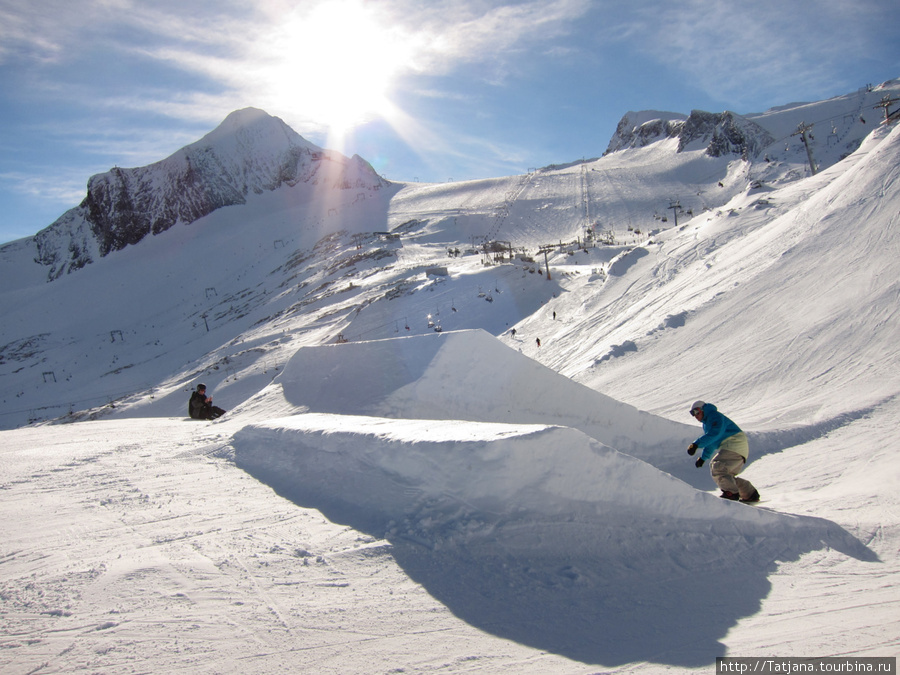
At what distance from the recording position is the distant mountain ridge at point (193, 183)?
2963 inches

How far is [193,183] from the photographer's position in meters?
76.0

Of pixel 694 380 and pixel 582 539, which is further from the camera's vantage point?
pixel 694 380

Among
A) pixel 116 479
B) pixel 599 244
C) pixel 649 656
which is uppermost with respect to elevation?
pixel 599 244

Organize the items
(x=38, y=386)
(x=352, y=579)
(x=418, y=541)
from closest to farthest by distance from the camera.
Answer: (x=352, y=579), (x=418, y=541), (x=38, y=386)

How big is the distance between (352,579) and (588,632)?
161 centimetres

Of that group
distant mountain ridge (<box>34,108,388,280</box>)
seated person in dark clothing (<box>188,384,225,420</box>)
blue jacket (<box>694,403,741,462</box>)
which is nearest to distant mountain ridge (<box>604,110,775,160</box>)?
distant mountain ridge (<box>34,108,388,280</box>)

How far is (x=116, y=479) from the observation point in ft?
18.2

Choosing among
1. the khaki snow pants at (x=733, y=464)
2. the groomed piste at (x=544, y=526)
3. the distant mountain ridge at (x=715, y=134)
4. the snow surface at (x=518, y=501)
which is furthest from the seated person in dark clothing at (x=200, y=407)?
the distant mountain ridge at (x=715, y=134)

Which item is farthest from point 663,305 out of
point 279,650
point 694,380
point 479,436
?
point 279,650

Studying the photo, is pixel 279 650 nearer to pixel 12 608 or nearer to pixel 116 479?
pixel 12 608

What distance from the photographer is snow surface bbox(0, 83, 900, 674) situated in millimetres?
3037

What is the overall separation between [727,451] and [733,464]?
15 centimetres

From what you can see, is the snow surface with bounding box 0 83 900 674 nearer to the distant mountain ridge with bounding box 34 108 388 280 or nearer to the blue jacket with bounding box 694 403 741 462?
the blue jacket with bounding box 694 403 741 462

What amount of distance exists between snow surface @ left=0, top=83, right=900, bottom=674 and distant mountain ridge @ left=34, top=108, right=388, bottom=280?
73509 mm
